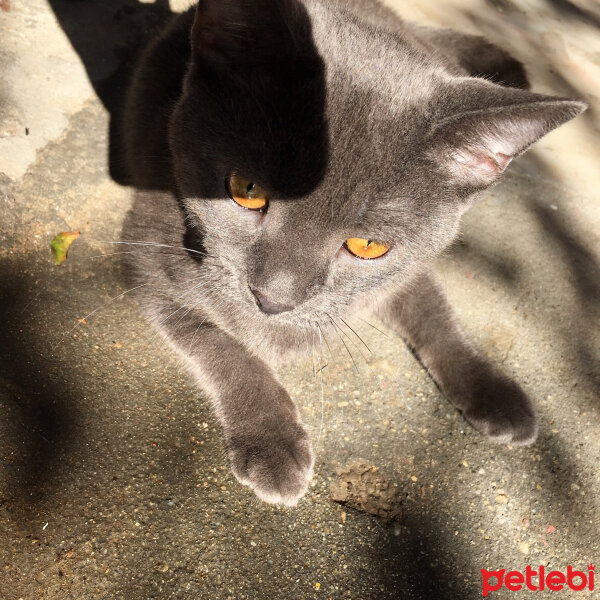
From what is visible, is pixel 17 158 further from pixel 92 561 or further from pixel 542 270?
pixel 542 270

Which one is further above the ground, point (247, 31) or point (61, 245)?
point (247, 31)

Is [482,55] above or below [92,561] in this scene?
above

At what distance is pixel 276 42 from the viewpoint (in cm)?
111

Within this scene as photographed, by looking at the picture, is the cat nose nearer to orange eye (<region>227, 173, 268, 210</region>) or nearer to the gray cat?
the gray cat

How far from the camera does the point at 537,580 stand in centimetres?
144

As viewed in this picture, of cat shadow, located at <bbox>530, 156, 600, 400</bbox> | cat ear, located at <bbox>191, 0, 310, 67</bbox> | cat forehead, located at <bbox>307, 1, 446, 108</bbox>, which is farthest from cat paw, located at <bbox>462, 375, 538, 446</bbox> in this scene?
cat ear, located at <bbox>191, 0, 310, 67</bbox>

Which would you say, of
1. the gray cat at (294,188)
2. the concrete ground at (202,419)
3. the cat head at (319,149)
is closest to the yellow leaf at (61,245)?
the concrete ground at (202,419)

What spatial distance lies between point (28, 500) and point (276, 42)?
120 centimetres

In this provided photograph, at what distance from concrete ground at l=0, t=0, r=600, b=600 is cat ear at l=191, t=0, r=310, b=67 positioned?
87 centimetres

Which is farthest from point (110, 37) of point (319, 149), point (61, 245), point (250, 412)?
point (250, 412)

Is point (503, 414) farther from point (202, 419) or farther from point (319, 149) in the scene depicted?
point (319, 149)

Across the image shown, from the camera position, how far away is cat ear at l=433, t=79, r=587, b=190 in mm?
982

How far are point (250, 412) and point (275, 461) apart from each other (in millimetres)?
164

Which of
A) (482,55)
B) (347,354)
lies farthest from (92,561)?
(482,55)
